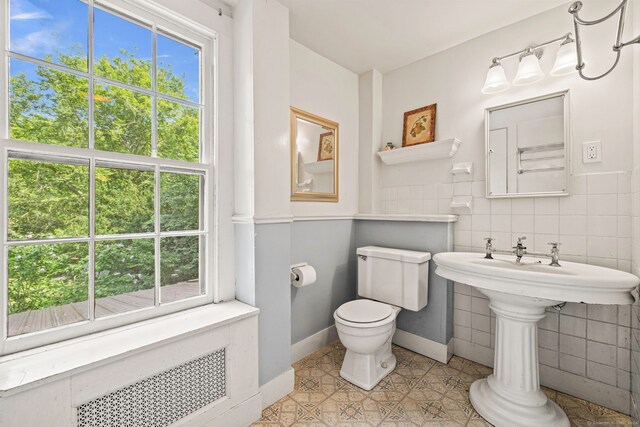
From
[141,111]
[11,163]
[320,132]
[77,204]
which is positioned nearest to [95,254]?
[77,204]

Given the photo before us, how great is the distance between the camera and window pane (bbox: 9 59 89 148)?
40.8 inches

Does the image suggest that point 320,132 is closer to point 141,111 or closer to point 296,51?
point 296,51

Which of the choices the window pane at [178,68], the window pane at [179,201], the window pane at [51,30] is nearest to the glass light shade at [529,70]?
the window pane at [178,68]

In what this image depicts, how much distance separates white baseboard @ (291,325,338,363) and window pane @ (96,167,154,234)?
131cm

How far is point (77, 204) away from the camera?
1.15 meters

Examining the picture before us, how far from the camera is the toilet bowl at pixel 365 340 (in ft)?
5.53

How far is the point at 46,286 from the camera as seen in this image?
3.60ft

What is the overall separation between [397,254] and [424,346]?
0.75 metres

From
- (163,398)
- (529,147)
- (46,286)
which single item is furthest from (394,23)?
(163,398)

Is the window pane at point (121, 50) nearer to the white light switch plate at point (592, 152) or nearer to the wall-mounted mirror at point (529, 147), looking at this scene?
the wall-mounted mirror at point (529, 147)

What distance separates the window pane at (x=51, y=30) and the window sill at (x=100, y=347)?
44.4 inches

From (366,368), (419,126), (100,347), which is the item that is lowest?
(366,368)

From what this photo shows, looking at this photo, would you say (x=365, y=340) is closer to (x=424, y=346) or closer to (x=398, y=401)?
(x=398, y=401)

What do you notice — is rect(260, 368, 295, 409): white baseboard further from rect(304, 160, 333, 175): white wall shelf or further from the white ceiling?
the white ceiling
